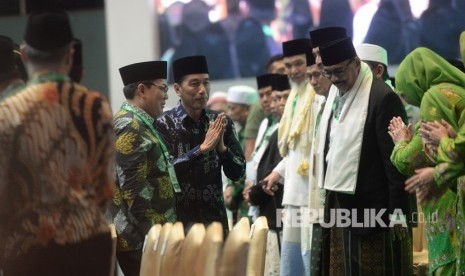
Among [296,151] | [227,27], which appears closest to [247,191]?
[296,151]

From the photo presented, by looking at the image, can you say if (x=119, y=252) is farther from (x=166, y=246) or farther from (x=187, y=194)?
(x=166, y=246)

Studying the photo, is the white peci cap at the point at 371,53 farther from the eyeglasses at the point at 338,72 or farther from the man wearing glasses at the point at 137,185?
the man wearing glasses at the point at 137,185

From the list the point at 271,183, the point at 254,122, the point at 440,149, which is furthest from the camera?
the point at 254,122

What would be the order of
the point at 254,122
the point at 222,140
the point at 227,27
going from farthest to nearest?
the point at 227,27 → the point at 254,122 → the point at 222,140

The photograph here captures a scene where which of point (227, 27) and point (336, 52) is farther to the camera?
point (227, 27)

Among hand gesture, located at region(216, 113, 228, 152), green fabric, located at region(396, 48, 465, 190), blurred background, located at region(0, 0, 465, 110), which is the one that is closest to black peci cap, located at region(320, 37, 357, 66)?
green fabric, located at region(396, 48, 465, 190)

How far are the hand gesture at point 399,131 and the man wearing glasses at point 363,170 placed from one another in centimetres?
17

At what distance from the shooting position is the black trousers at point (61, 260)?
3.35 metres

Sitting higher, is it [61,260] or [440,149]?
[440,149]

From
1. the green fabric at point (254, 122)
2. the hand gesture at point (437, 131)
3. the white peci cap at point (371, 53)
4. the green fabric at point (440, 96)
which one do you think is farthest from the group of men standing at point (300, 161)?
the green fabric at point (254, 122)

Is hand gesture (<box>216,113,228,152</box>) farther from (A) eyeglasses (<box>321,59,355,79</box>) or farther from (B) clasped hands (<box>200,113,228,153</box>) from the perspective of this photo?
(A) eyeglasses (<box>321,59,355,79</box>)

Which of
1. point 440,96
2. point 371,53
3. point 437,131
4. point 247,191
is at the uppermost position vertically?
point 371,53

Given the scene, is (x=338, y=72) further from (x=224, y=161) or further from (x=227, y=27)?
(x=227, y=27)

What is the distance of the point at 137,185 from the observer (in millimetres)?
4863
